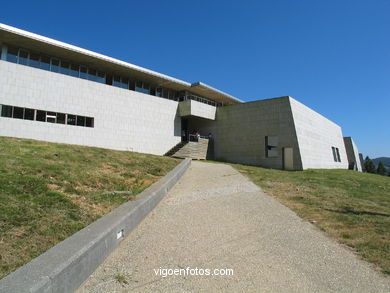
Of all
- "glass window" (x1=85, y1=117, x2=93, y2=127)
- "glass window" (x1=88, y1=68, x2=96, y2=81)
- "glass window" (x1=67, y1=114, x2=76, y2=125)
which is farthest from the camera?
"glass window" (x1=88, y1=68, x2=96, y2=81)

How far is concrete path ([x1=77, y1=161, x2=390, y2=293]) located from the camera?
3.33m

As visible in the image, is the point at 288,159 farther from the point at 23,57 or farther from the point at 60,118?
the point at 23,57

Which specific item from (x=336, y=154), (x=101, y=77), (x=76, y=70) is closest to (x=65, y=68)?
(x=76, y=70)

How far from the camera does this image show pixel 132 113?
23703 millimetres

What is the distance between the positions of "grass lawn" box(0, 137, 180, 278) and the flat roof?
11.7 metres

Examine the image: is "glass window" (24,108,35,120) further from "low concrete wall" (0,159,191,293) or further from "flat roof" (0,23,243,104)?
"low concrete wall" (0,159,191,293)

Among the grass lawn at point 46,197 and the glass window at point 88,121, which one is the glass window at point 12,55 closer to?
the glass window at point 88,121

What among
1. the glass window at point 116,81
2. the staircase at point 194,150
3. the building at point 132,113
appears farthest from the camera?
the staircase at point 194,150

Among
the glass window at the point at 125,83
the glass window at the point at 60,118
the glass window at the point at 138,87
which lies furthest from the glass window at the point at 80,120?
the glass window at the point at 138,87

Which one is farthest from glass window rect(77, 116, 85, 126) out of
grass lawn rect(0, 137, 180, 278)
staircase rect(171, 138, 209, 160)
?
grass lawn rect(0, 137, 180, 278)

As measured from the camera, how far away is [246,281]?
3.42 meters

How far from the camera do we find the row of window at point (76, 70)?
1881 cm

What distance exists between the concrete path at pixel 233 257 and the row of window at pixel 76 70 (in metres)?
18.0

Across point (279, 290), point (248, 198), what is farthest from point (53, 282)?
point (248, 198)
